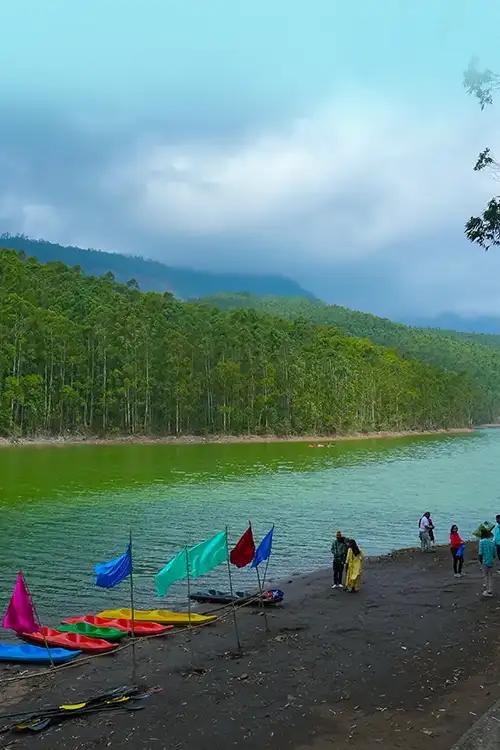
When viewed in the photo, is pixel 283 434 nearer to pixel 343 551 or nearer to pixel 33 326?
pixel 33 326

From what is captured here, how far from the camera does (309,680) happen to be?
12805mm

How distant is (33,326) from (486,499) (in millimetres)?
81048

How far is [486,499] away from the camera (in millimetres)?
44031

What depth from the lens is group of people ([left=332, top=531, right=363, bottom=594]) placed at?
19.8m

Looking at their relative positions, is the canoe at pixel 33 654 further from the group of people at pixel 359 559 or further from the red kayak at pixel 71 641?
the group of people at pixel 359 559

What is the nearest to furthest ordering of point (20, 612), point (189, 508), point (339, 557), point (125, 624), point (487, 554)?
point (20, 612) → point (125, 624) → point (487, 554) → point (339, 557) → point (189, 508)

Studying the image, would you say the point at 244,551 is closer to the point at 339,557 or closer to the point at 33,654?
the point at 339,557

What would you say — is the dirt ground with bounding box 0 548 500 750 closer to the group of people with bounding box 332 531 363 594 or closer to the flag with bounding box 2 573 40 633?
the group of people with bounding box 332 531 363 594

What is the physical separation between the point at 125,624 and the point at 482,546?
1013 centimetres

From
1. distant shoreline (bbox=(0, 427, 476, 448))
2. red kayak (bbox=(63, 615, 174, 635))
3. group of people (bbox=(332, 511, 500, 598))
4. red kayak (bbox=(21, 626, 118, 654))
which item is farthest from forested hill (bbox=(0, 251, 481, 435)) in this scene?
red kayak (bbox=(21, 626, 118, 654))

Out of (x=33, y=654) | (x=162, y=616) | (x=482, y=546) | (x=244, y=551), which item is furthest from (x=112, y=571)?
(x=482, y=546)

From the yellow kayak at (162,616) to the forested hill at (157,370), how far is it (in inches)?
3248

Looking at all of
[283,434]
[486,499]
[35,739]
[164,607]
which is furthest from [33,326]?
[35,739]

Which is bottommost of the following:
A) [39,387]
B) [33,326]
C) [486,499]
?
[486,499]
